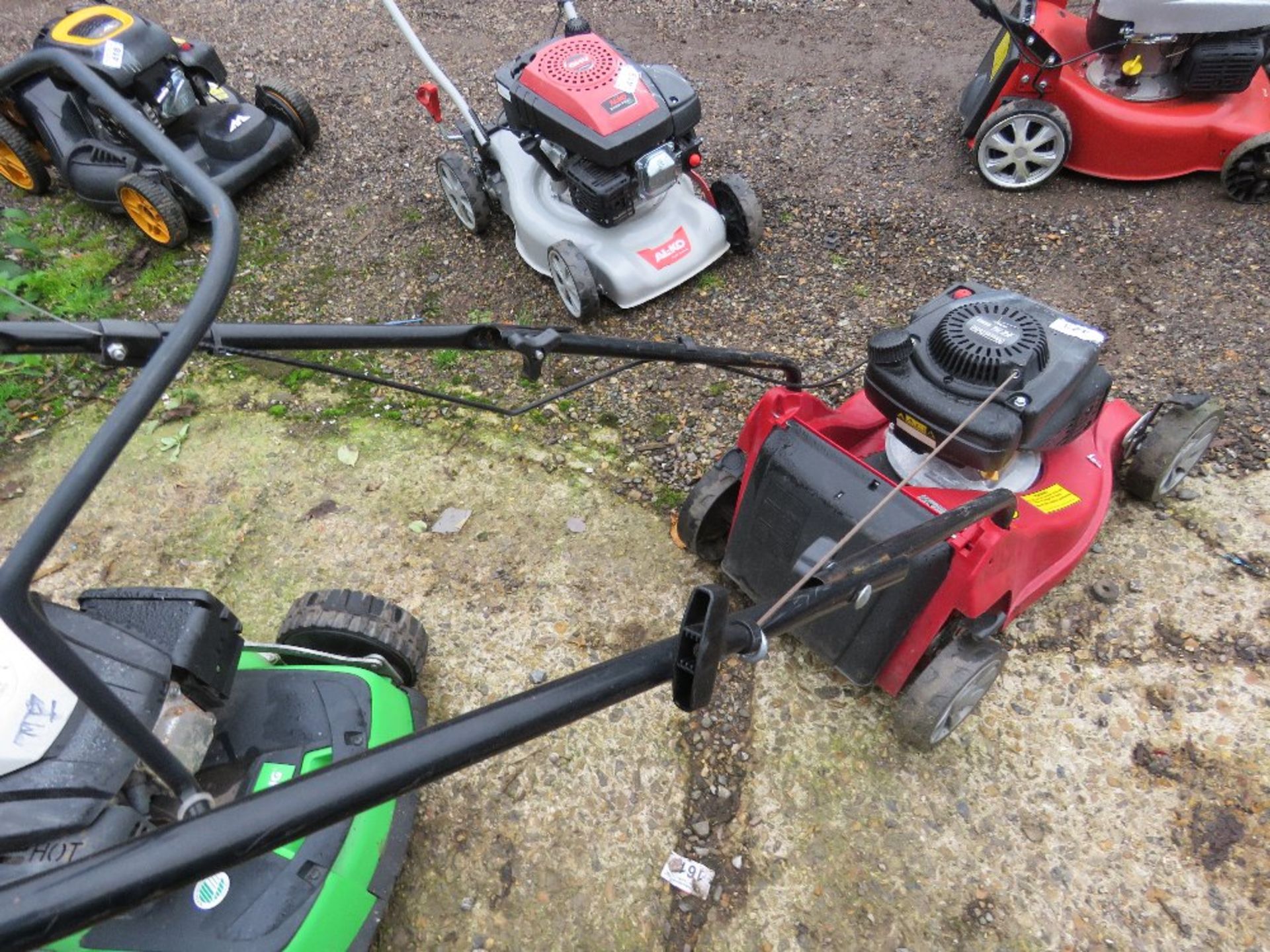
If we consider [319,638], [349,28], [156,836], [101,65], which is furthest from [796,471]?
[349,28]

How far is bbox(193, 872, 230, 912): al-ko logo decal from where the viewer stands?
1.50 m

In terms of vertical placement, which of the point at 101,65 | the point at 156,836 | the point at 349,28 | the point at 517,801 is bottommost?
the point at 517,801

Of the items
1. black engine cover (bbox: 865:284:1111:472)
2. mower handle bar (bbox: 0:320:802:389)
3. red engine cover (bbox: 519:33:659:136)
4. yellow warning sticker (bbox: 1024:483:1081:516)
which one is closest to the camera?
mower handle bar (bbox: 0:320:802:389)

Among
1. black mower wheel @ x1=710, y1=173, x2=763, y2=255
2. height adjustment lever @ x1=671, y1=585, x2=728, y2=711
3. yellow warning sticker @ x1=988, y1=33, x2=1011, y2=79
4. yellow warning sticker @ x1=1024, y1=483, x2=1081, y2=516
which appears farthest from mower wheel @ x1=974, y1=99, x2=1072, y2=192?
height adjustment lever @ x1=671, y1=585, x2=728, y2=711

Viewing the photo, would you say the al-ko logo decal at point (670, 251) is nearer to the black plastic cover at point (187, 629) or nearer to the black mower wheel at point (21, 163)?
the black plastic cover at point (187, 629)

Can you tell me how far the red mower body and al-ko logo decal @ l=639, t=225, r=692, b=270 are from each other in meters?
1.31

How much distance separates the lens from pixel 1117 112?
10.3 feet

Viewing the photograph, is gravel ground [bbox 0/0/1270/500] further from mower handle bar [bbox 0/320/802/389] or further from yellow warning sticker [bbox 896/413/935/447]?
mower handle bar [bbox 0/320/802/389]

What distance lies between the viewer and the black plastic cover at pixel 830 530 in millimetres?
1738

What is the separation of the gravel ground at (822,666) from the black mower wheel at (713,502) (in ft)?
0.50

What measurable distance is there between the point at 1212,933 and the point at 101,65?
4.18 m

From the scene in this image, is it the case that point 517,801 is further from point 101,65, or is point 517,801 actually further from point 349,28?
point 349,28

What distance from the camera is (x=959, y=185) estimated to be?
3389mm

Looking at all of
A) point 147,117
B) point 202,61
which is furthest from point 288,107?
point 147,117
